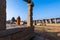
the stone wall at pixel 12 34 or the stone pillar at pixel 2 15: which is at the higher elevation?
the stone pillar at pixel 2 15

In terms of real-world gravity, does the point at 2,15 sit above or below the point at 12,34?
above

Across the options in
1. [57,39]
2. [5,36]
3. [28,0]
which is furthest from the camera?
[57,39]

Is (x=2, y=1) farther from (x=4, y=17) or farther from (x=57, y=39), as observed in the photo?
(x=57, y=39)

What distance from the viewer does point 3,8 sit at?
5.43 metres

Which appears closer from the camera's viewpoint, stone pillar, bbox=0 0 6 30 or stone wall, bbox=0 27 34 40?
stone wall, bbox=0 27 34 40

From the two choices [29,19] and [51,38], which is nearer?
[29,19]

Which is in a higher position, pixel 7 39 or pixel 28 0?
pixel 28 0

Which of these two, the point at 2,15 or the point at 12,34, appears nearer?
the point at 12,34

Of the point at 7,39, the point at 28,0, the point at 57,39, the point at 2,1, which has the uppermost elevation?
the point at 28,0

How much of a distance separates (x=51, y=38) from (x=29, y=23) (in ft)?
7.79

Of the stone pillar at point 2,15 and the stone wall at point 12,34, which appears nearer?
the stone wall at point 12,34

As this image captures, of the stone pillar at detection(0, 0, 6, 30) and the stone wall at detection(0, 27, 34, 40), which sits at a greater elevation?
the stone pillar at detection(0, 0, 6, 30)

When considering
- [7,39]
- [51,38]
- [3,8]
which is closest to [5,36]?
[7,39]

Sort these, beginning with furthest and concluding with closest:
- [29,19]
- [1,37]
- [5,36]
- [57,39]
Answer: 1. [57,39]
2. [29,19]
3. [5,36]
4. [1,37]
